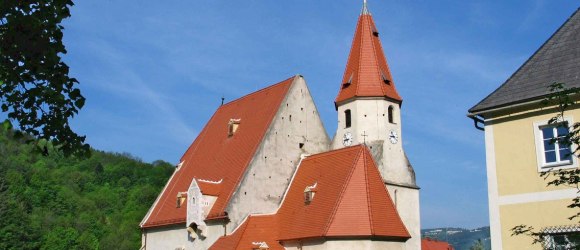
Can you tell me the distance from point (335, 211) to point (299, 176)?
462 cm

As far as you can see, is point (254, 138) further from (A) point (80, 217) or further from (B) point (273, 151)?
(A) point (80, 217)

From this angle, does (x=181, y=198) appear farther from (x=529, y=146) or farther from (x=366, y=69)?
(x=529, y=146)

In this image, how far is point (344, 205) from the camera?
23.4 m

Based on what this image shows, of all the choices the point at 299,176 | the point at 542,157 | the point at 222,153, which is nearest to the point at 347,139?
the point at 299,176

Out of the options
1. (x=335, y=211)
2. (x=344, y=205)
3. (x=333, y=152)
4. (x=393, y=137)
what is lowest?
(x=335, y=211)

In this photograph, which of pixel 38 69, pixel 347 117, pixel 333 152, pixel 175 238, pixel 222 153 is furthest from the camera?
pixel 347 117

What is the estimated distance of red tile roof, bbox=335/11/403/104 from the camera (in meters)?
30.9

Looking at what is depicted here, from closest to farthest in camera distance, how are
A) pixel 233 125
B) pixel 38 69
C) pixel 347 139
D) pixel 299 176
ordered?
1. pixel 38 69
2. pixel 299 176
3. pixel 347 139
4. pixel 233 125

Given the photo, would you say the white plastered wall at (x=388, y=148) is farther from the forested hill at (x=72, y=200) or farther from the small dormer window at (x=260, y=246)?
the forested hill at (x=72, y=200)

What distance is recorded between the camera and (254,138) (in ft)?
91.0

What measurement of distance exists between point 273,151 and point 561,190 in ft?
47.4

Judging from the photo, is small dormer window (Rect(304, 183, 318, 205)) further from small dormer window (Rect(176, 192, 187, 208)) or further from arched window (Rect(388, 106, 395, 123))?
arched window (Rect(388, 106, 395, 123))

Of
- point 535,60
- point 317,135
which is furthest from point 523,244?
point 317,135

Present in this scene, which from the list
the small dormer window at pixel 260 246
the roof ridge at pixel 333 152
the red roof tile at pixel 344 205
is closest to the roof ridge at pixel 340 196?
the red roof tile at pixel 344 205
